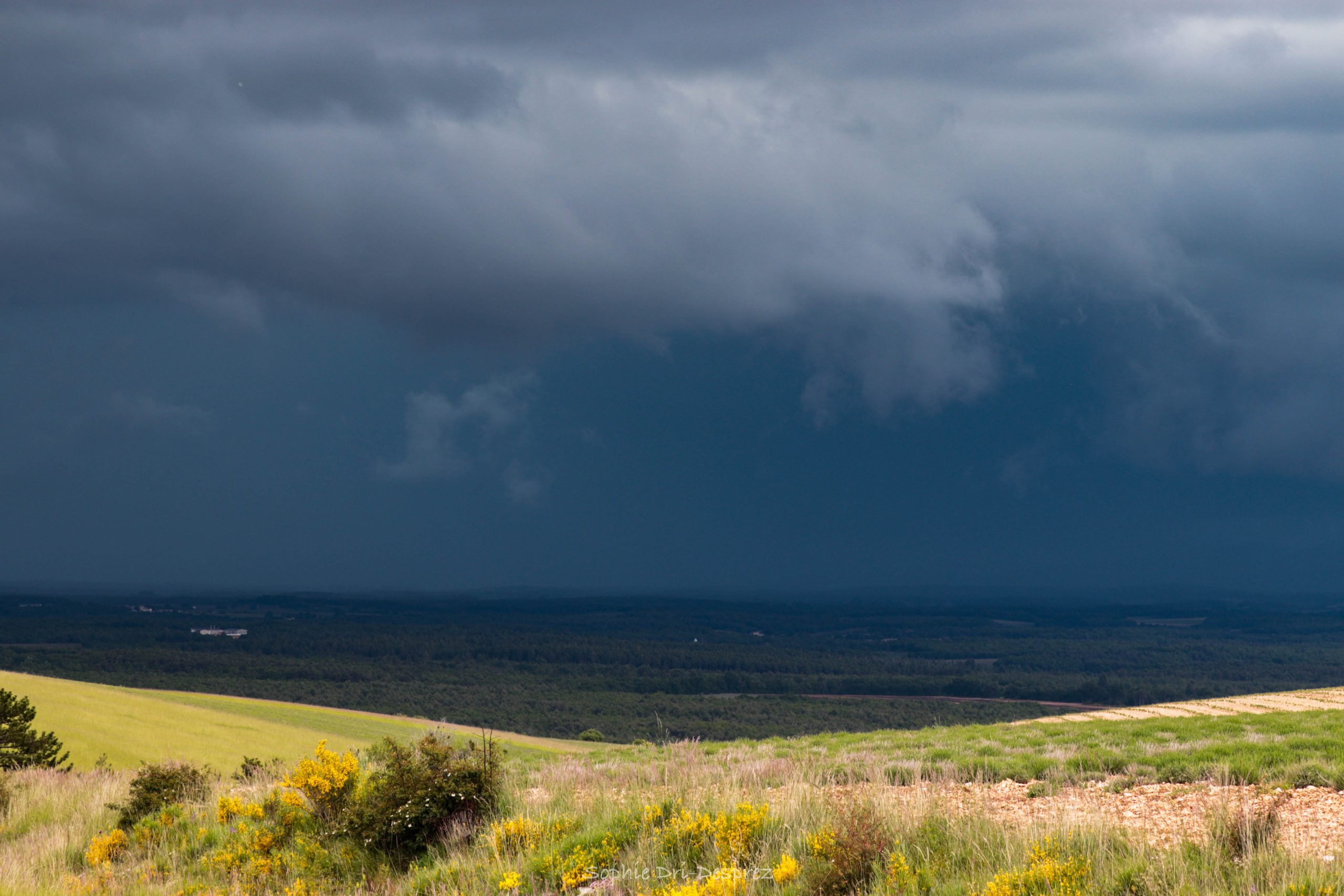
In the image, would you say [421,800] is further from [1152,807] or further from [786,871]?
[1152,807]

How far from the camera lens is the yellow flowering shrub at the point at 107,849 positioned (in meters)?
10.1

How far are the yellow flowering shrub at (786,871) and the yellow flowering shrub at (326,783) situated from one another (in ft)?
18.2

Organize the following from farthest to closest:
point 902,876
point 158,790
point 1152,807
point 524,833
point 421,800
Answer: point 158,790, point 421,800, point 1152,807, point 524,833, point 902,876

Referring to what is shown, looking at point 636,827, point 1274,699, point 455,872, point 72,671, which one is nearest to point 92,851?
point 455,872

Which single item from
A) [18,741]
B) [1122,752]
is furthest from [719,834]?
[18,741]

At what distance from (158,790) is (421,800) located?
4.93 meters

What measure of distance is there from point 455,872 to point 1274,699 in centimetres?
2018

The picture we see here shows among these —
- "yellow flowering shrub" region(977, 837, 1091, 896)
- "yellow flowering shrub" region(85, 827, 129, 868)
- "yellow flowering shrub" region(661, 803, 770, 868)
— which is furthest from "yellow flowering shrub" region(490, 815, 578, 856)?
"yellow flowering shrub" region(85, 827, 129, 868)

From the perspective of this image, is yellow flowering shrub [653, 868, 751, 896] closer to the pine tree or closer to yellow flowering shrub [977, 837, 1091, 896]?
yellow flowering shrub [977, 837, 1091, 896]

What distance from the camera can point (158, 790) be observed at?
12344 mm

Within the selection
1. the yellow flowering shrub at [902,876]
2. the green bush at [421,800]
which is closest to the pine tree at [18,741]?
the green bush at [421,800]

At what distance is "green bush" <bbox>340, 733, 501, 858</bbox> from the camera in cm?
959

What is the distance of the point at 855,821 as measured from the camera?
24.5 ft

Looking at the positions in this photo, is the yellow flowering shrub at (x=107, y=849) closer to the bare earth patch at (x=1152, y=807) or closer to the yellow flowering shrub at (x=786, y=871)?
the yellow flowering shrub at (x=786, y=871)
